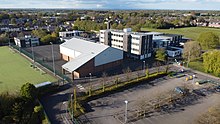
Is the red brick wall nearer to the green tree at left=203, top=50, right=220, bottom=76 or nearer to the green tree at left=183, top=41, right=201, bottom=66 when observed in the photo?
the green tree at left=203, top=50, right=220, bottom=76

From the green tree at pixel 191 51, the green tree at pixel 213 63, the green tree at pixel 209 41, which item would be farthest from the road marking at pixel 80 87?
the green tree at pixel 209 41

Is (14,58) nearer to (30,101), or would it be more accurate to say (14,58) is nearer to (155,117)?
(30,101)

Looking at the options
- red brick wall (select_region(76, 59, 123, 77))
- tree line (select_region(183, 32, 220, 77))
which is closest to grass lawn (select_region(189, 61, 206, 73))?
tree line (select_region(183, 32, 220, 77))

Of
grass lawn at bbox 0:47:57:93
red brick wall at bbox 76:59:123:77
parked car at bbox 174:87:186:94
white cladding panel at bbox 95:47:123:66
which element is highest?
white cladding panel at bbox 95:47:123:66

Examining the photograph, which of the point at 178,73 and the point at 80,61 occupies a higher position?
the point at 80,61

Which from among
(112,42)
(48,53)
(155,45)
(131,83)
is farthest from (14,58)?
(155,45)

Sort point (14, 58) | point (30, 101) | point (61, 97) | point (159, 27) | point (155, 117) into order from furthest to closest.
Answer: point (159, 27) → point (14, 58) → point (61, 97) → point (30, 101) → point (155, 117)

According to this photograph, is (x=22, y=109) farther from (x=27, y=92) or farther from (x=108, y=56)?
(x=108, y=56)
